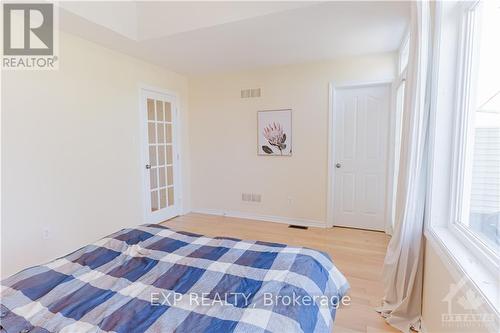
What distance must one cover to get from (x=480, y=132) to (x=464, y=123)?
0.56 feet

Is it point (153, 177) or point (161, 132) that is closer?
point (153, 177)

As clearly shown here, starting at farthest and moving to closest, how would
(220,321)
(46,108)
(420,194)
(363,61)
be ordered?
(363,61)
(46,108)
(420,194)
(220,321)

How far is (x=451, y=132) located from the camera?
4.98ft

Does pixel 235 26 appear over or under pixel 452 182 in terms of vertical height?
over

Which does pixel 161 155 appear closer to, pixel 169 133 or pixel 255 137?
pixel 169 133

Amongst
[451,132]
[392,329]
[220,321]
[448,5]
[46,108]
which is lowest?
[392,329]

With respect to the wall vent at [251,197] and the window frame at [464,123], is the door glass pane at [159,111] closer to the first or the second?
the wall vent at [251,197]

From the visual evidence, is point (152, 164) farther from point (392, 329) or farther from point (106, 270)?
point (392, 329)

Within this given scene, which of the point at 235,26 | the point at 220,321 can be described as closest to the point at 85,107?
the point at 235,26

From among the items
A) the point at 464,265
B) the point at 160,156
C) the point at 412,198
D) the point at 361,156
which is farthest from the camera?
the point at 160,156

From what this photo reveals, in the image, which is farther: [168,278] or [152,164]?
[152,164]

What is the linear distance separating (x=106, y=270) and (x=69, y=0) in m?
2.39

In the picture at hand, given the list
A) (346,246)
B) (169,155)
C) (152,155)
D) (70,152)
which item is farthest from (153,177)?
(346,246)

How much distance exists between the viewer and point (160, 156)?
4055 mm
